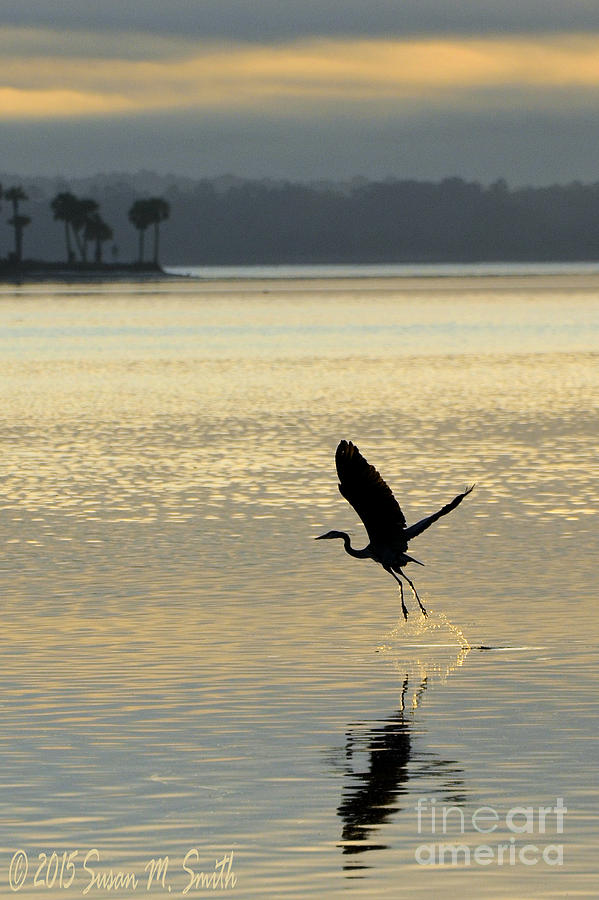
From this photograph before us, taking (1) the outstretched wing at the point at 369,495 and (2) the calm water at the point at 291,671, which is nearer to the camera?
(2) the calm water at the point at 291,671

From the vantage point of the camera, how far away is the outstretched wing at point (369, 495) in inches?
757

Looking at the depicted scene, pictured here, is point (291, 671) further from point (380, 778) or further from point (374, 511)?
point (380, 778)

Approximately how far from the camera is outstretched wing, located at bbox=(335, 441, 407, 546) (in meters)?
19.2

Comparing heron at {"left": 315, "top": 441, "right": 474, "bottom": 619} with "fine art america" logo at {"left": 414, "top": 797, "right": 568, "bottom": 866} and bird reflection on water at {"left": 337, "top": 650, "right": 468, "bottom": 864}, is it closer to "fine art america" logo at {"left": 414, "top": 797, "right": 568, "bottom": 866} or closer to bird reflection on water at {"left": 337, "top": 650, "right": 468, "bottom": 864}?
bird reflection on water at {"left": 337, "top": 650, "right": 468, "bottom": 864}

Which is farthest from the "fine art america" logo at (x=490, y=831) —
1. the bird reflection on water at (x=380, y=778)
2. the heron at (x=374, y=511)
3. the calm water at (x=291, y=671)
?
the heron at (x=374, y=511)

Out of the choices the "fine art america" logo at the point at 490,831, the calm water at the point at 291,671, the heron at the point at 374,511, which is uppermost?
the heron at the point at 374,511

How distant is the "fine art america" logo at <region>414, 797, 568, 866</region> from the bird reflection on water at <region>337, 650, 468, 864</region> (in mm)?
260

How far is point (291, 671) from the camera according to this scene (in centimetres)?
1889

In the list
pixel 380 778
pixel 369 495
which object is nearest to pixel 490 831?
pixel 380 778

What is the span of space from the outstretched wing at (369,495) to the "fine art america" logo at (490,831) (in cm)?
519

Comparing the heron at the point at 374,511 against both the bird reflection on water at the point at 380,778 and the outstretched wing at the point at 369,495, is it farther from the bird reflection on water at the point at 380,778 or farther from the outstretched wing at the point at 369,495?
the bird reflection on water at the point at 380,778

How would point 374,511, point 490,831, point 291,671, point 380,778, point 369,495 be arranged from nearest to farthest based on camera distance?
point 490,831
point 380,778
point 291,671
point 369,495
point 374,511

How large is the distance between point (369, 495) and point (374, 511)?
1.04ft

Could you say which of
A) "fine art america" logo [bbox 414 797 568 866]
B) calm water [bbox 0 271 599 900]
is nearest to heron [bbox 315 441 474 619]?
calm water [bbox 0 271 599 900]
